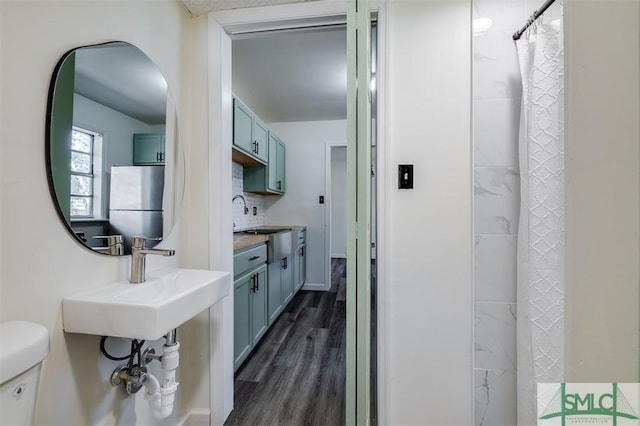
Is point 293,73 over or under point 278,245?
over

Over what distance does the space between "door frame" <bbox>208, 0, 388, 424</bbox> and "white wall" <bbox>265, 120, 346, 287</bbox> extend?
2369 mm

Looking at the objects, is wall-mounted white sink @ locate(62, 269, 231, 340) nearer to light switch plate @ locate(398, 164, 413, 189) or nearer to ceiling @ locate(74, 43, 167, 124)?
ceiling @ locate(74, 43, 167, 124)

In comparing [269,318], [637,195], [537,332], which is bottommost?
[269,318]

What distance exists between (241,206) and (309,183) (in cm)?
105

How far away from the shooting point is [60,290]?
0.80 m

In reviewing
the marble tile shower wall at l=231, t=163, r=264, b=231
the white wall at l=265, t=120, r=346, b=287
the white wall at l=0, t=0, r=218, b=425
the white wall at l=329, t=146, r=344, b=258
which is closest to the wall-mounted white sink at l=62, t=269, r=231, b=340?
the white wall at l=0, t=0, r=218, b=425

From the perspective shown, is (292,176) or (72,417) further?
(292,176)

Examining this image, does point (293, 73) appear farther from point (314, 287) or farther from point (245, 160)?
point (314, 287)

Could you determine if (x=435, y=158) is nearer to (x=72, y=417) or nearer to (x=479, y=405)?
(x=479, y=405)

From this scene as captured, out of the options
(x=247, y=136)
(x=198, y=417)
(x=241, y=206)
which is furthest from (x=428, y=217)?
(x=241, y=206)

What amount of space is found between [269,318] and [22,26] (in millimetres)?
2271

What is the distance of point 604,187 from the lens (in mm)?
305

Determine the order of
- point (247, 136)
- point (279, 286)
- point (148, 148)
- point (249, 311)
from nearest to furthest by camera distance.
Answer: point (148, 148), point (249, 311), point (247, 136), point (279, 286)

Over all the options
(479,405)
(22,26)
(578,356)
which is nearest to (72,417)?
(22,26)
